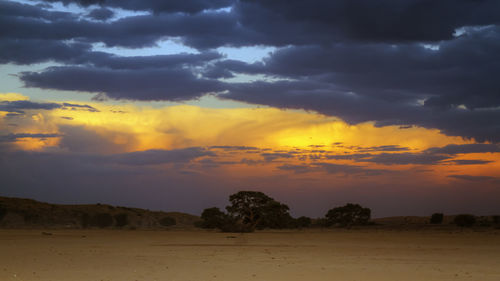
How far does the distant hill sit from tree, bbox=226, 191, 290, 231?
18.8 metres

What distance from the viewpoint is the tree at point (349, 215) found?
63316 mm

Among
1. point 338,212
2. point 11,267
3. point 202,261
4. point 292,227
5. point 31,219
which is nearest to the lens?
point 11,267

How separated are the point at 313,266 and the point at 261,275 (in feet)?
10.3

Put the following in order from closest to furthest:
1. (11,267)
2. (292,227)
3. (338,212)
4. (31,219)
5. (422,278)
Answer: (422,278)
(11,267)
(292,227)
(338,212)
(31,219)

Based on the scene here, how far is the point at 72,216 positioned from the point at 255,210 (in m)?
36.9

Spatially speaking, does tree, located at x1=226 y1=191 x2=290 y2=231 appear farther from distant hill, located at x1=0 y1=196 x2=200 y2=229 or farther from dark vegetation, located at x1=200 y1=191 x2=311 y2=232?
distant hill, located at x1=0 y1=196 x2=200 y2=229

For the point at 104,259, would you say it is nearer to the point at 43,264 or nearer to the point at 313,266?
the point at 43,264

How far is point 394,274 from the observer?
52.5 ft

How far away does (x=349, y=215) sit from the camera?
208ft

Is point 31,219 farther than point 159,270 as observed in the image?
Yes

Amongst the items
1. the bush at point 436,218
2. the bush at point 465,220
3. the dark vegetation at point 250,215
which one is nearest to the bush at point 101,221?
the dark vegetation at point 250,215

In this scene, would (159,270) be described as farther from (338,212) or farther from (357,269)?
(338,212)

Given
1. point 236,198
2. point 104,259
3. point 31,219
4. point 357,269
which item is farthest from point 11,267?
point 31,219

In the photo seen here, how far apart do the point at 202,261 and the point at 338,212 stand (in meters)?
45.3
